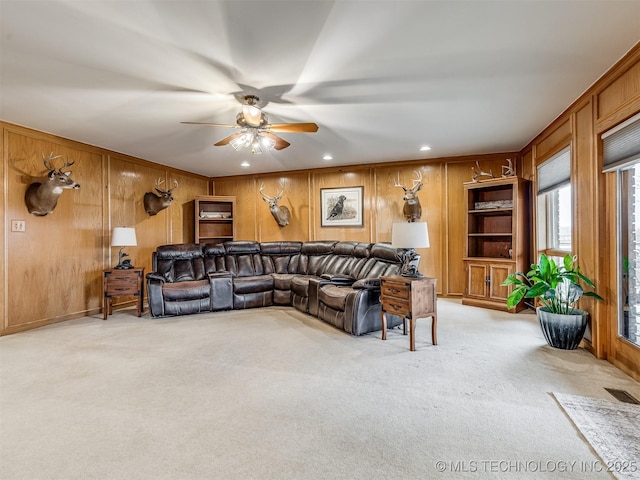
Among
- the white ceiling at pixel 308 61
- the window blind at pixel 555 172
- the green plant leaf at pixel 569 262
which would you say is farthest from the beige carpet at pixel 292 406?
the white ceiling at pixel 308 61

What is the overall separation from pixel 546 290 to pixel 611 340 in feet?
2.06

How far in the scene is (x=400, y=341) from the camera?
3.55 metres

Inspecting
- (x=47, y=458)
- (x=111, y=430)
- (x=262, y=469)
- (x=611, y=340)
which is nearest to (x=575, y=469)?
(x=262, y=469)

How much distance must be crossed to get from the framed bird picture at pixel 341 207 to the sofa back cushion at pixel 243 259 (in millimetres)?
1597

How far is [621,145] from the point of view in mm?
2678

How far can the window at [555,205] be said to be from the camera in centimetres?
386

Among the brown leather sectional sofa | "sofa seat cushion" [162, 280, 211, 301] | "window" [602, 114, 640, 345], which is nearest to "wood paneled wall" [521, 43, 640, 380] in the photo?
"window" [602, 114, 640, 345]

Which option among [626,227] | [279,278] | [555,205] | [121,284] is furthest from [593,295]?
[121,284]

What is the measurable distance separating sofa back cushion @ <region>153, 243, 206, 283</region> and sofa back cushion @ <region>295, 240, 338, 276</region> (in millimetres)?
1744

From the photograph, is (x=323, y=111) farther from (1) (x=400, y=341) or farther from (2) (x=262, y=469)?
(2) (x=262, y=469)

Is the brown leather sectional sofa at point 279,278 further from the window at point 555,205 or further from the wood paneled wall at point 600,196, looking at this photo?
the window at point 555,205

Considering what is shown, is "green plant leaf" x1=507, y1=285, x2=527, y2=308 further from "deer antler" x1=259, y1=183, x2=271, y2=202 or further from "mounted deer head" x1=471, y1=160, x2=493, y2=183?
"deer antler" x1=259, y1=183, x2=271, y2=202

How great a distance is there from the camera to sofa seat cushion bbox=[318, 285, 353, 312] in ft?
12.9

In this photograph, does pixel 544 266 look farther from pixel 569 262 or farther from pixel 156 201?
pixel 156 201
